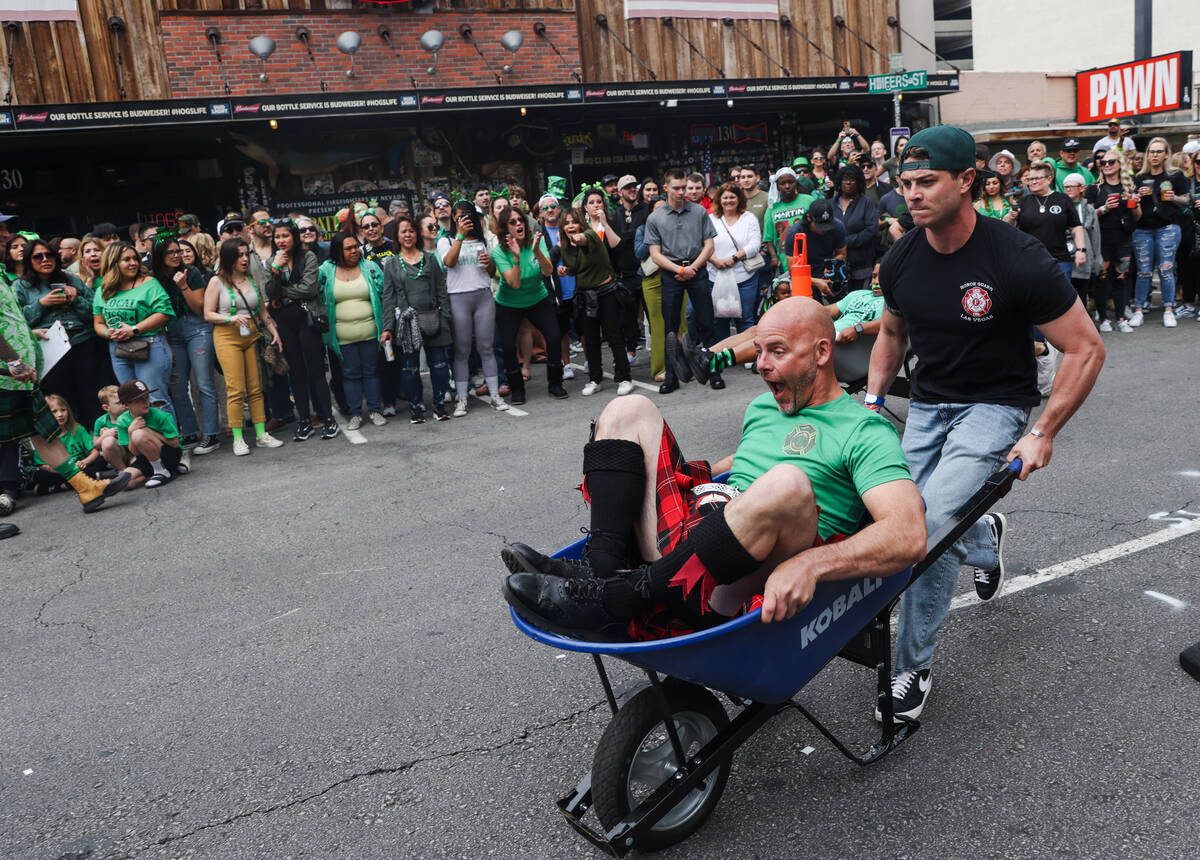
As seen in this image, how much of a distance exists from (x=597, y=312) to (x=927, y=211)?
21.2ft

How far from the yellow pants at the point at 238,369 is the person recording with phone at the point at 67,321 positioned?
39.3 inches

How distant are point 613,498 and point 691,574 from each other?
44cm

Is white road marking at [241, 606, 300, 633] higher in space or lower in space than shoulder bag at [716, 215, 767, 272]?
lower

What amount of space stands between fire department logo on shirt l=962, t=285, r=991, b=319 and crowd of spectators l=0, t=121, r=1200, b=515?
3.61m

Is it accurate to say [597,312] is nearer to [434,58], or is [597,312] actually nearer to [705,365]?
[705,365]

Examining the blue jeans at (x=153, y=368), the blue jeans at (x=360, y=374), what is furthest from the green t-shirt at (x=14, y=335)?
the blue jeans at (x=360, y=374)

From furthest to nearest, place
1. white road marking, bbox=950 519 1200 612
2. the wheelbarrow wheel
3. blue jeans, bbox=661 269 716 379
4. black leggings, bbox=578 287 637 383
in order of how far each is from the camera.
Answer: black leggings, bbox=578 287 637 383
blue jeans, bbox=661 269 716 379
white road marking, bbox=950 519 1200 612
the wheelbarrow wheel

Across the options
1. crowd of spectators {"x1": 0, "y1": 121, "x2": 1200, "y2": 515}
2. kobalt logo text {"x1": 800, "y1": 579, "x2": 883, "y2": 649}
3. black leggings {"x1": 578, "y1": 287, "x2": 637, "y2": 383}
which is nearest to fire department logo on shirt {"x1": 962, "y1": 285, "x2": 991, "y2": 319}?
kobalt logo text {"x1": 800, "y1": 579, "x2": 883, "y2": 649}

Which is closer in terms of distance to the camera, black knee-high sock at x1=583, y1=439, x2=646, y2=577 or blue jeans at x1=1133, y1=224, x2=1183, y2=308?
black knee-high sock at x1=583, y1=439, x2=646, y2=577

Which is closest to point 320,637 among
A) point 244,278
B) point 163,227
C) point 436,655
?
point 436,655

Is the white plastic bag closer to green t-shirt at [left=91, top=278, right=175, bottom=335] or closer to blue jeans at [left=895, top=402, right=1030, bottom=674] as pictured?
green t-shirt at [left=91, top=278, right=175, bottom=335]

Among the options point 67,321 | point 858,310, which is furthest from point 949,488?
point 67,321

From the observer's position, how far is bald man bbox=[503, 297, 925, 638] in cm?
257

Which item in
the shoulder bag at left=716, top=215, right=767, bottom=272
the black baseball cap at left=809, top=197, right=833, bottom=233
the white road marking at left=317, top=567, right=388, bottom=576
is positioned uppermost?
the black baseball cap at left=809, top=197, right=833, bottom=233
